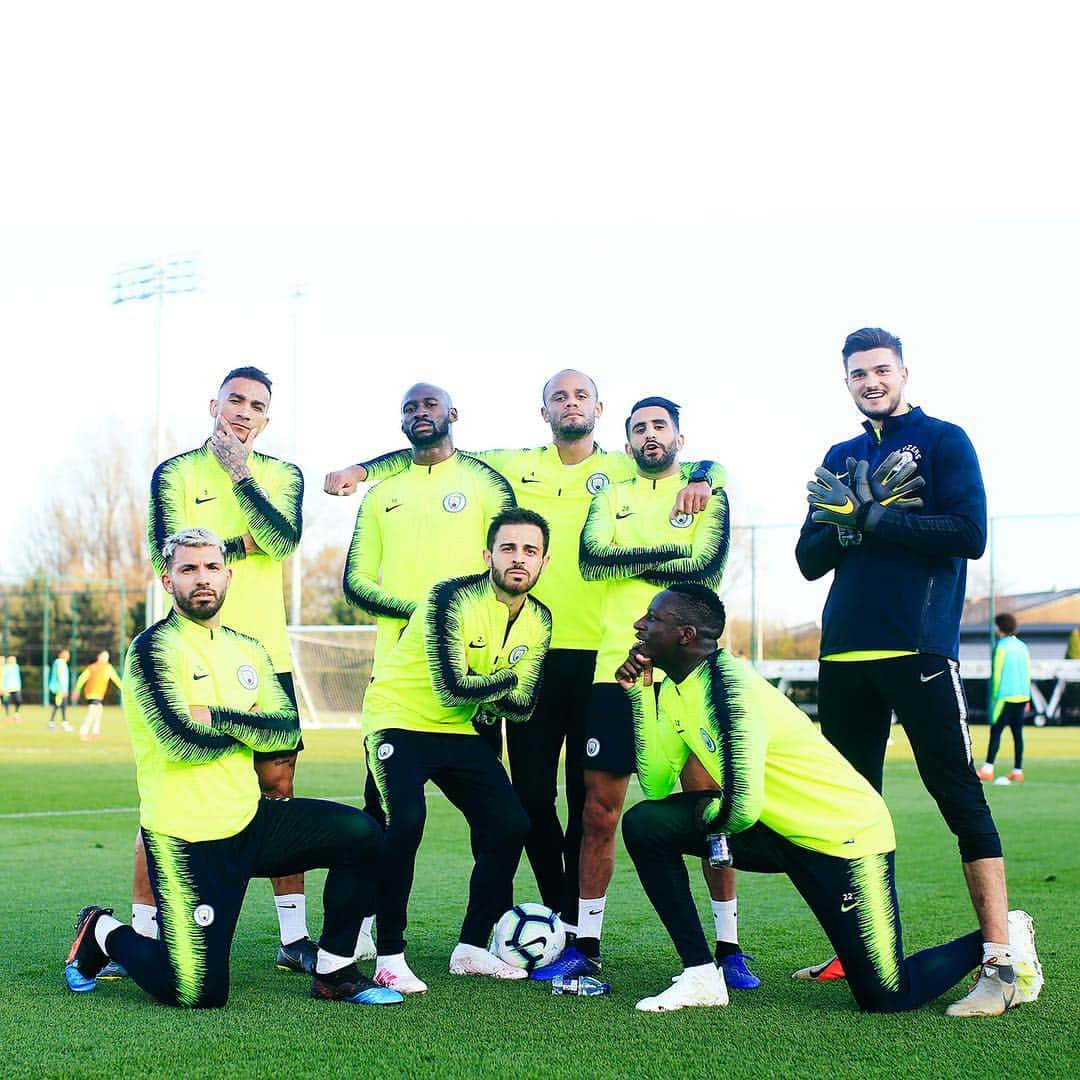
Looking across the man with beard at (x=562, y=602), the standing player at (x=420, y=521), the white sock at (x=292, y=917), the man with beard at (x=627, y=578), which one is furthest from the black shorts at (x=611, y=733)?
the white sock at (x=292, y=917)

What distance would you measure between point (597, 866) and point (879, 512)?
5.94 ft

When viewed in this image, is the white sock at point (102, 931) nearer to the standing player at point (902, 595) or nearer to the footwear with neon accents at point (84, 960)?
the footwear with neon accents at point (84, 960)

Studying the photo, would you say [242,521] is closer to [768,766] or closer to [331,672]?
[768,766]

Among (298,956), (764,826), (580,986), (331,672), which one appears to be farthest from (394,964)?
(331,672)

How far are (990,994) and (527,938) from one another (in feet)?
5.85

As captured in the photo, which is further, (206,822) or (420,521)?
(420,521)

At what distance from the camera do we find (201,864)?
5.01 metres

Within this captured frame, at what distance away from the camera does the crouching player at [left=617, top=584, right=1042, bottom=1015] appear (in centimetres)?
484

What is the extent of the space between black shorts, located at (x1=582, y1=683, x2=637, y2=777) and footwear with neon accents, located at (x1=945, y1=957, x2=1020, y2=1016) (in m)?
1.49

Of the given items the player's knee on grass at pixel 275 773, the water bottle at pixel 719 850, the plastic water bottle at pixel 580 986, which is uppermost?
the player's knee on grass at pixel 275 773

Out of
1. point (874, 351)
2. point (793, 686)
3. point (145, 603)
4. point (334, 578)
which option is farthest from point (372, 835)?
point (334, 578)

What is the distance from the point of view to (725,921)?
18.5 feet

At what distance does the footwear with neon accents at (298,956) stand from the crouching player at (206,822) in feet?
1.67

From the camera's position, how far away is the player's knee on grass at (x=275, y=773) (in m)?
5.95
